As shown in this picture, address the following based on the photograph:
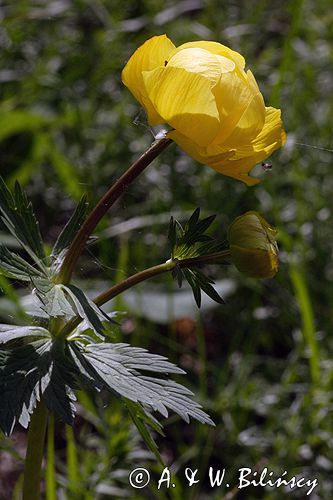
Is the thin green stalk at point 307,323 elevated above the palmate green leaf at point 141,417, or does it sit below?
below

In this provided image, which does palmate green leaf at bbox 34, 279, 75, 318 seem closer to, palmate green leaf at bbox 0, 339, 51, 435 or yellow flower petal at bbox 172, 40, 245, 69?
palmate green leaf at bbox 0, 339, 51, 435

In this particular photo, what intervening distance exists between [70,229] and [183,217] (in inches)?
38.1

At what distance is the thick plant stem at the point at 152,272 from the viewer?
0.81 metres

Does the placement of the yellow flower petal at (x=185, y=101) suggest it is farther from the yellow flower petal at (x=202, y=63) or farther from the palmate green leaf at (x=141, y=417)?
the palmate green leaf at (x=141, y=417)

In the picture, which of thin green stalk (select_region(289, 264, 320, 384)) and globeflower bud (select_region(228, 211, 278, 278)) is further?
thin green stalk (select_region(289, 264, 320, 384))

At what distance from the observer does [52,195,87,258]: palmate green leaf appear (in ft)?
2.93

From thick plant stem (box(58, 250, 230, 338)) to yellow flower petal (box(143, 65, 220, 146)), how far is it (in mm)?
122

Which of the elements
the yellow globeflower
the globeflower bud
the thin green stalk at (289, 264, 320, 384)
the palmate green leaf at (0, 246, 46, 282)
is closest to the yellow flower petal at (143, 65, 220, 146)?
the yellow globeflower

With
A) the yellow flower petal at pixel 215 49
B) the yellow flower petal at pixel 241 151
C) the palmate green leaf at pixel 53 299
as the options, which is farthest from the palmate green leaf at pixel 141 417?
the yellow flower petal at pixel 215 49

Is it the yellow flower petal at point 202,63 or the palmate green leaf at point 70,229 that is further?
the palmate green leaf at point 70,229

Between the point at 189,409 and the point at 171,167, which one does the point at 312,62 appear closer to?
the point at 171,167

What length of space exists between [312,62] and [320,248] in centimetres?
73

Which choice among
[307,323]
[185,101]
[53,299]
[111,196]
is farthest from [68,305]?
[307,323]

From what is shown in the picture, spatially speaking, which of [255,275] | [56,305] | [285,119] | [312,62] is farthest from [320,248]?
[56,305]
